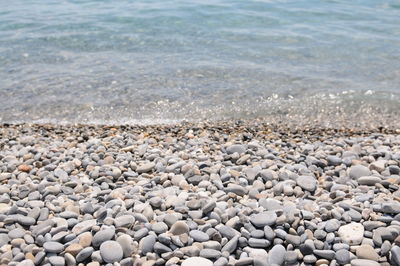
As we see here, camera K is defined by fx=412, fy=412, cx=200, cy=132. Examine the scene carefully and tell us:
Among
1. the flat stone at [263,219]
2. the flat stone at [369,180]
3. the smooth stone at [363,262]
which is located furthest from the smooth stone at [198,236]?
the flat stone at [369,180]

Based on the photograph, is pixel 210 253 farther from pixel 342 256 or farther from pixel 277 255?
pixel 342 256

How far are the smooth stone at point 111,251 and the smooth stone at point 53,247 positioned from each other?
0.28m

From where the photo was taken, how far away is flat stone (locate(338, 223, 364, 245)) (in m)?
2.88

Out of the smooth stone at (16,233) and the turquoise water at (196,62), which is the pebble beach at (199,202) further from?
the turquoise water at (196,62)

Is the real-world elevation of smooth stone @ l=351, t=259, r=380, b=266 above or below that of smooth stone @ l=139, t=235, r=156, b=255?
below

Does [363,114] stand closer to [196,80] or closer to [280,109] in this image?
[280,109]

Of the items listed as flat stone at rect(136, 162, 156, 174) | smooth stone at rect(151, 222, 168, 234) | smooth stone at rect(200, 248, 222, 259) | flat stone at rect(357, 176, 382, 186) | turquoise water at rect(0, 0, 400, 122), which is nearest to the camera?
smooth stone at rect(200, 248, 222, 259)

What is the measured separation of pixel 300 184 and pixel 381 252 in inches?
40.6

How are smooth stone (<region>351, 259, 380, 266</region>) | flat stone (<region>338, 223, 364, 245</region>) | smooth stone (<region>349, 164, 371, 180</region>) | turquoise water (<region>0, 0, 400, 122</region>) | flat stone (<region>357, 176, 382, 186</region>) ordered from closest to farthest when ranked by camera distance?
1. smooth stone (<region>351, 259, 380, 266</region>)
2. flat stone (<region>338, 223, 364, 245</region>)
3. flat stone (<region>357, 176, 382, 186</region>)
4. smooth stone (<region>349, 164, 371, 180</region>)
5. turquoise water (<region>0, 0, 400, 122</region>)

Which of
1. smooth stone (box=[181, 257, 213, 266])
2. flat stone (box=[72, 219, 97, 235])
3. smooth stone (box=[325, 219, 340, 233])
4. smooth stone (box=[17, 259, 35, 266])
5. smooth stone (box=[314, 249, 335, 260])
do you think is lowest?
smooth stone (box=[314, 249, 335, 260])

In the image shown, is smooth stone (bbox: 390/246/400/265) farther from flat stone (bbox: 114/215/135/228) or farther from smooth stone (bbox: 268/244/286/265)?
flat stone (bbox: 114/215/135/228)

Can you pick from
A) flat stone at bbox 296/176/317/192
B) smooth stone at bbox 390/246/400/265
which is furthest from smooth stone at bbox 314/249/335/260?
flat stone at bbox 296/176/317/192

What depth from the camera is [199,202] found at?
10.7 feet

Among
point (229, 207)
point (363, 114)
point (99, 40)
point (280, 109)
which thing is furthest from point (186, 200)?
point (99, 40)
